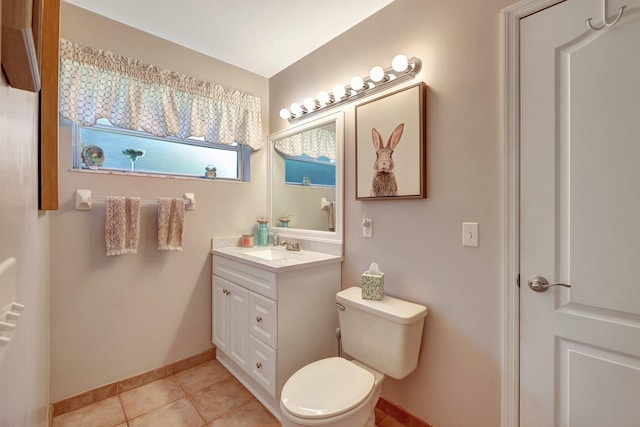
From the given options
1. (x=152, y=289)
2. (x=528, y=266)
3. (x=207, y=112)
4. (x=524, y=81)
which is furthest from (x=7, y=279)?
(x=207, y=112)

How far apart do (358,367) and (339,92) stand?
5.31 ft

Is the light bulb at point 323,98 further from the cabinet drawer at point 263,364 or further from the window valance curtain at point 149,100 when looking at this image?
the cabinet drawer at point 263,364

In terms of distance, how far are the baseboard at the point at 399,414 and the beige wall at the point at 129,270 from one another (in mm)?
1382

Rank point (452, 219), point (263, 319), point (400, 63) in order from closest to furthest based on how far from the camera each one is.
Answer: point (452, 219) → point (400, 63) → point (263, 319)

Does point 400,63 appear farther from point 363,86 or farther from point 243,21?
point 243,21

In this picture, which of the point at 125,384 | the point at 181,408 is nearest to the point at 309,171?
the point at 181,408

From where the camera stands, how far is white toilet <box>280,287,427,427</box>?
3.74ft

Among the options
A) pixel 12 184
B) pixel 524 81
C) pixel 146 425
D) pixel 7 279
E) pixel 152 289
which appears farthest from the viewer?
pixel 152 289

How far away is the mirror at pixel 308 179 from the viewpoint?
1.99m

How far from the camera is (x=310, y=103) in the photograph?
2.08 meters

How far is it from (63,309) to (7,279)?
1.72 metres

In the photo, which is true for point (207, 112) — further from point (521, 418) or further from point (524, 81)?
point (521, 418)

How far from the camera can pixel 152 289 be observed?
6.55 feet

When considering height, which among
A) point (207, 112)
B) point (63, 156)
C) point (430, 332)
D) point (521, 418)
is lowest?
point (521, 418)
